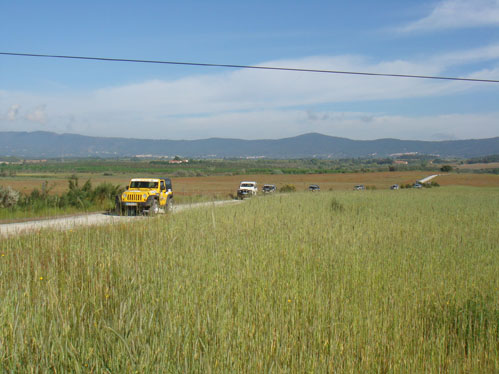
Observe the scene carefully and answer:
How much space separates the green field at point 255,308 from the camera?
482cm

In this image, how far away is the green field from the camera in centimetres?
482

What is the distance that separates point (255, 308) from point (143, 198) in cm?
2013

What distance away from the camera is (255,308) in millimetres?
6297

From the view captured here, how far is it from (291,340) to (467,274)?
16.0 ft

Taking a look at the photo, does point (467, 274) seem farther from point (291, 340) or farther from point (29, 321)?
point (29, 321)

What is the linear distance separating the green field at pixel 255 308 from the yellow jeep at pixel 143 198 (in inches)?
546

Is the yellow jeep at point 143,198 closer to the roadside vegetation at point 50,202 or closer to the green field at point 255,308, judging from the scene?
the roadside vegetation at point 50,202

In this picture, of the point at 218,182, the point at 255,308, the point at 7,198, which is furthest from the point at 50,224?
the point at 218,182

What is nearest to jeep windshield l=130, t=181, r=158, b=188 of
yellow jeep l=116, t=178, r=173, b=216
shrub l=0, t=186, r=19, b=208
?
yellow jeep l=116, t=178, r=173, b=216

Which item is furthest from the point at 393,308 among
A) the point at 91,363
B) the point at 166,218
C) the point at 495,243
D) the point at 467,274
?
the point at 166,218

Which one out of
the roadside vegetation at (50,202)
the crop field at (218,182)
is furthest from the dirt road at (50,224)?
the crop field at (218,182)

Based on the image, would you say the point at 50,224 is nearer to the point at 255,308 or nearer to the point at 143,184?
the point at 143,184

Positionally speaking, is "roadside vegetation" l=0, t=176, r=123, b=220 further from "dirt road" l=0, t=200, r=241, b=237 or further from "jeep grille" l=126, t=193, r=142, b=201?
"jeep grille" l=126, t=193, r=142, b=201

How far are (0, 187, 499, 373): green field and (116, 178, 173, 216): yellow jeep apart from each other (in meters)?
13.9
